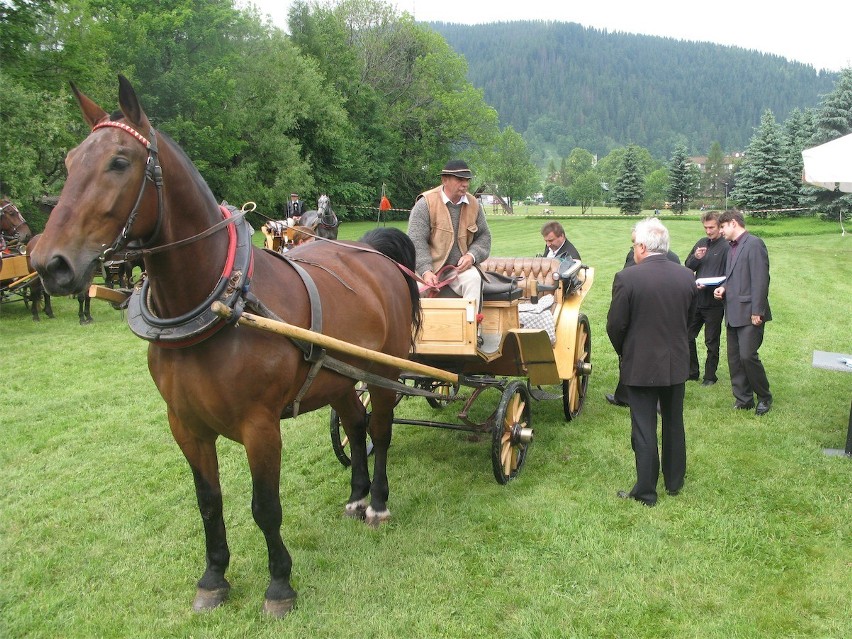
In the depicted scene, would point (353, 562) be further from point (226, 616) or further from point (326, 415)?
point (326, 415)

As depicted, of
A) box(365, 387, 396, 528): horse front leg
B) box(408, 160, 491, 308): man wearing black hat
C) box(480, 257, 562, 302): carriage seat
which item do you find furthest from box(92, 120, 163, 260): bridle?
box(480, 257, 562, 302): carriage seat

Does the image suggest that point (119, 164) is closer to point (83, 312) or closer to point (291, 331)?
point (291, 331)

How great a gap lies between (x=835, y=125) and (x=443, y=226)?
32.8 m

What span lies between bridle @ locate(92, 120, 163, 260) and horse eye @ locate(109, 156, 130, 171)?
0.32 ft

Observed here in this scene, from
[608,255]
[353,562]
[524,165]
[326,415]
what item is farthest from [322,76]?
[524,165]

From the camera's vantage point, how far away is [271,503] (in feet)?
11.2

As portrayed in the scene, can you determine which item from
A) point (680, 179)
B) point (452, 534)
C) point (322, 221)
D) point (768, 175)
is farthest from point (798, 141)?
point (452, 534)

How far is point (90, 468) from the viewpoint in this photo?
532 centimetres

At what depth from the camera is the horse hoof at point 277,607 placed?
3.41 meters

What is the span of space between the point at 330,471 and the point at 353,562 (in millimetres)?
1493

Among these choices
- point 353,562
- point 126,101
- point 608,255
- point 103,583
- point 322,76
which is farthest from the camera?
point 322,76

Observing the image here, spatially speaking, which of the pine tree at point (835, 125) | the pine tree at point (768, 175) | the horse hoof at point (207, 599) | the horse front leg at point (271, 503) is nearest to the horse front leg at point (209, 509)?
the horse hoof at point (207, 599)

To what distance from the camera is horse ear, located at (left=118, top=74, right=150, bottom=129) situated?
254 cm

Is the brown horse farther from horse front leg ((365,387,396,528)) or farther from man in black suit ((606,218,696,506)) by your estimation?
man in black suit ((606,218,696,506))
